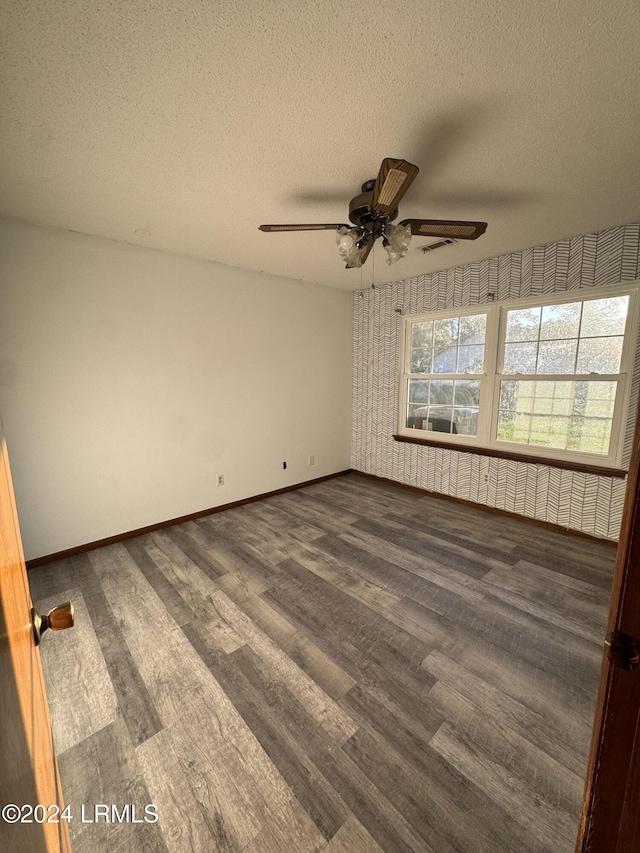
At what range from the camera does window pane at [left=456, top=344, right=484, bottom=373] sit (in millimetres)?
3432

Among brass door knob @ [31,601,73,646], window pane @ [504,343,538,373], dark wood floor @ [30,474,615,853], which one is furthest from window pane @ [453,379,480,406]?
brass door knob @ [31,601,73,646]

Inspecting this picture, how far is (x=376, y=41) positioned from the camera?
1.11m

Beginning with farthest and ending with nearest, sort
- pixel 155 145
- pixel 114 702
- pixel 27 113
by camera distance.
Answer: pixel 155 145
pixel 114 702
pixel 27 113

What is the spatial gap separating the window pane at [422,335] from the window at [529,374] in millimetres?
11

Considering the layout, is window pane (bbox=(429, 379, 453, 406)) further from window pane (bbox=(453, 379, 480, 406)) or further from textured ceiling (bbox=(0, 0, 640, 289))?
textured ceiling (bbox=(0, 0, 640, 289))

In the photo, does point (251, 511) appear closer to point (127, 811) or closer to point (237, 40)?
point (127, 811)

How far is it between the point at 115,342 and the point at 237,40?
2193 mm

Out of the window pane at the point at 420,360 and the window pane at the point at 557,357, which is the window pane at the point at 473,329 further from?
the window pane at the point at 557,357

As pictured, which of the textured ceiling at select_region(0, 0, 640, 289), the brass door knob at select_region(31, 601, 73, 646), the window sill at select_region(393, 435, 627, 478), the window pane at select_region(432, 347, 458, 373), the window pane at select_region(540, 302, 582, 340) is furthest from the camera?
the window pane at select_region(432, 347, 458, 373)

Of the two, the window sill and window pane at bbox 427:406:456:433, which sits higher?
window pane at bbox 427:406:456:433

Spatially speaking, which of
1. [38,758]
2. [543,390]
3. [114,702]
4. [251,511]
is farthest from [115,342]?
[543,390]

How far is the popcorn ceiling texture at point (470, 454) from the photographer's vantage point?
2.69 meters

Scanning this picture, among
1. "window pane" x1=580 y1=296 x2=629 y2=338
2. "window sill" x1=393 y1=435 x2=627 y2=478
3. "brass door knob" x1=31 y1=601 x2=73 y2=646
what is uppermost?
"window pane" x1=580 y1=296 x2=629 y2=338

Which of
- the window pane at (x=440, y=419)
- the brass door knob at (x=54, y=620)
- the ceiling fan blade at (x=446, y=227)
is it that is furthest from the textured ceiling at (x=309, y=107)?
the window pane at (x=440, y=419)
